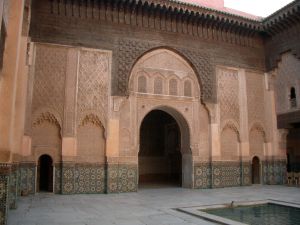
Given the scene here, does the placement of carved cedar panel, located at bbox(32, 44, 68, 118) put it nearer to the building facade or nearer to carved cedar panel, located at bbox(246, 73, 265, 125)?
the building facade

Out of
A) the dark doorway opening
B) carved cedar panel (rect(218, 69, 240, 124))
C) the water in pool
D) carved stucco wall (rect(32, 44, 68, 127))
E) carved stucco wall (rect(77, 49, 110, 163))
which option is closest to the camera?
the water in pool

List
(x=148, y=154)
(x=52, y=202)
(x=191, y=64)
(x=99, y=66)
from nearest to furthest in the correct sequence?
(x=52, y=202)
(x=99, y=66)
(x=191, y=64)
(x=148, y=154)

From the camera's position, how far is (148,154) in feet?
43.2

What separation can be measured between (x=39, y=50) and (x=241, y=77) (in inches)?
248

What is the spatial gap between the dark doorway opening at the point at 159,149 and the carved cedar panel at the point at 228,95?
286cm

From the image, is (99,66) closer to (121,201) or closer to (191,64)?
(191,64)

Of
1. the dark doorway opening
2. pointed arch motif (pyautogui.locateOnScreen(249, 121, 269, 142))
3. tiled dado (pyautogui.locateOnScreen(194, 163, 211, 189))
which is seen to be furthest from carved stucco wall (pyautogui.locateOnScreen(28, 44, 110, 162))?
pointed arch motif (pyautogui.locateOnScreen(249, 121, 269, 142))

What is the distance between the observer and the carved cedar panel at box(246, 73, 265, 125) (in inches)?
423

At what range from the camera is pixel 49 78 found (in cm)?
829

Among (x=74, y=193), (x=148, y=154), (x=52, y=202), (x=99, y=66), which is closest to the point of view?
(x=52, y=202)

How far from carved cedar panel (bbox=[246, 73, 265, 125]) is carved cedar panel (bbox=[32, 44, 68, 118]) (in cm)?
598

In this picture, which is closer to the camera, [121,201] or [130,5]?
[121,201]

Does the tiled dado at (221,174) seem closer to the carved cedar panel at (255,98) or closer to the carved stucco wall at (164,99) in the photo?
the carved stucco wall at (164,99)

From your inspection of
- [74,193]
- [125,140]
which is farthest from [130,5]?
[74,193]
